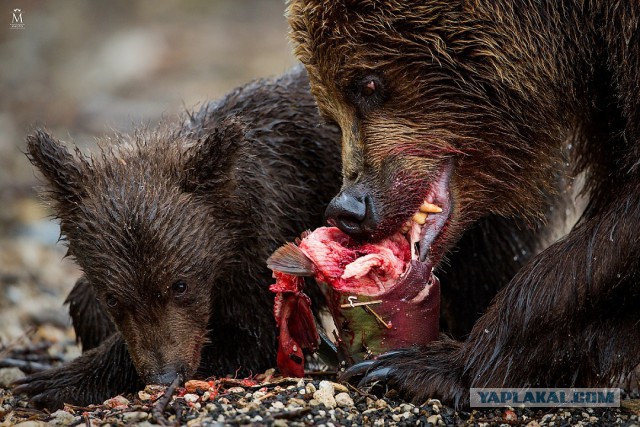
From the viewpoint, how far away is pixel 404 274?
589 centimetres

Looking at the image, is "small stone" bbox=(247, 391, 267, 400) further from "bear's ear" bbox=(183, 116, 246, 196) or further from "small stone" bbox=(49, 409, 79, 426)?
"bear's ear" bbox=(183, 116, 246, 196)

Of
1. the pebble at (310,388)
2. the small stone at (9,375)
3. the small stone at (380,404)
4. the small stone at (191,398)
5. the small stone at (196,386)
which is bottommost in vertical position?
the small stone at (380,404)

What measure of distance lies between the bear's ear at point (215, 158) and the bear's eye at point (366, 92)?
940 mm

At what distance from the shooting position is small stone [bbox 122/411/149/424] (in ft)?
17.9

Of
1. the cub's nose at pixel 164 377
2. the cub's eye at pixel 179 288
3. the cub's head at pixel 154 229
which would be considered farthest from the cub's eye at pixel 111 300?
the cub's nose at pixel 164 377

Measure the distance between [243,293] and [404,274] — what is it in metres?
1.66

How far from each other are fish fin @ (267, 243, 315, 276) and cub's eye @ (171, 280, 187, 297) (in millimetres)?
862

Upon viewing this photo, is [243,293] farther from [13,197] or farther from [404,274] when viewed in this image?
[13,197]

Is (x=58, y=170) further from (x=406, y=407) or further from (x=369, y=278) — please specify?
(x=406, y=407)

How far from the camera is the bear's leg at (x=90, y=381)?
23.9 feet

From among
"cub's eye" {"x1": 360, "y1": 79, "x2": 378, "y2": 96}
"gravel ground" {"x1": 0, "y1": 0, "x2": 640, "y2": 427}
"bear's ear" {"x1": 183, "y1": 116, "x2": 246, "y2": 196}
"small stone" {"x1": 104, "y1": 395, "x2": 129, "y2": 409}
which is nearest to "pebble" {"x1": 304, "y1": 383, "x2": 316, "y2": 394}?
"gravel ground" {"x1": 0, "y1": 0, "x2": 640, "y2": 427}

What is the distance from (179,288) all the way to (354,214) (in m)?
1.36

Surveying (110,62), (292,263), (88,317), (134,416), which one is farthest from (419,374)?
(110,62)

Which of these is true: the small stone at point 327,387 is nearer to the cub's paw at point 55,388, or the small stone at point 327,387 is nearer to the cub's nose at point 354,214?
the cub's nose at point 354,214
